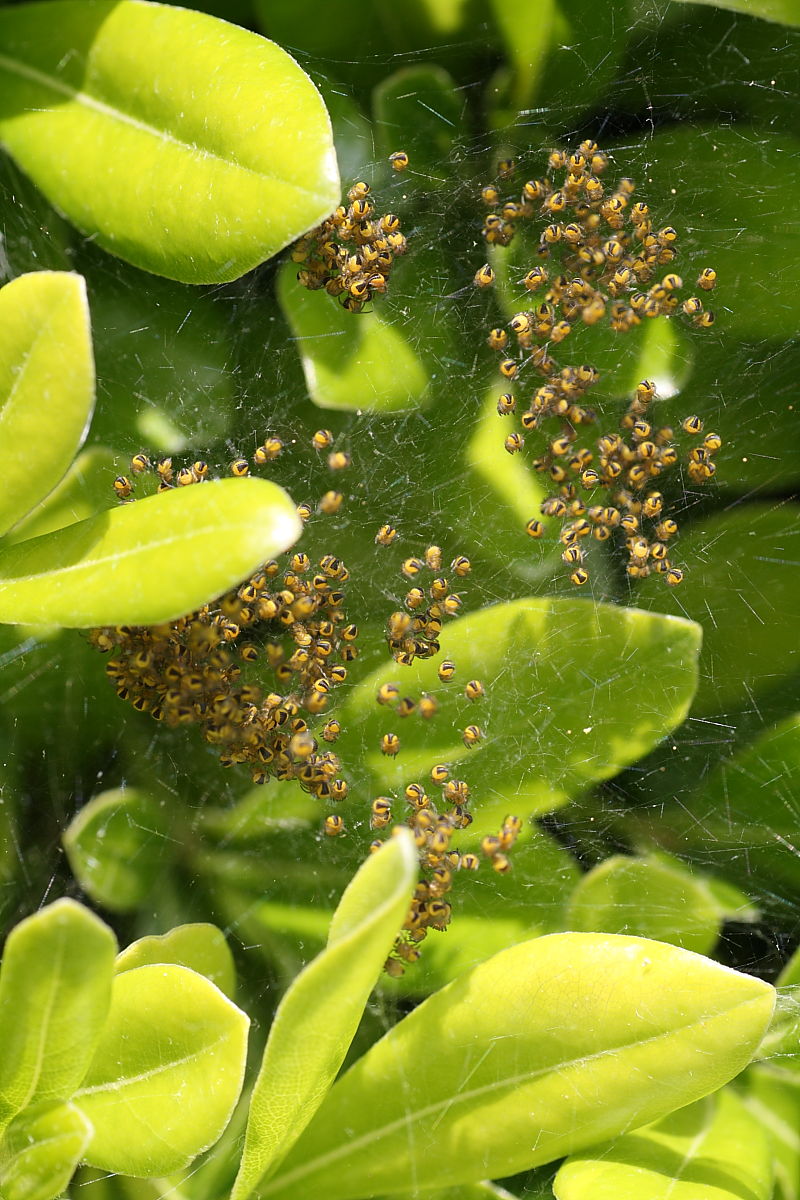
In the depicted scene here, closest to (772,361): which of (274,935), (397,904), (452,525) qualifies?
(452,525)

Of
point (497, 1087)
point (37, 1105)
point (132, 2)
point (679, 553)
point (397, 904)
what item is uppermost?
point (132, 2)

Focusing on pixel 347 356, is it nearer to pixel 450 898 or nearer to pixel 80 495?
pixel 80 495

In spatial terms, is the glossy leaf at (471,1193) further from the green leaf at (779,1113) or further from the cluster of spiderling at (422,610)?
the cluster of spiderling at (422,610)

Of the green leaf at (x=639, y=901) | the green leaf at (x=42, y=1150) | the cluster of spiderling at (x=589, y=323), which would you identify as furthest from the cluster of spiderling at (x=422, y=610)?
the green leaf at (x=42, y=1150)

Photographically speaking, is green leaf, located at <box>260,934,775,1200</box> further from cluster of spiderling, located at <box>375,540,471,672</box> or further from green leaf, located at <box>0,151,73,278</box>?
green leaf, located at <box>0,151,73,278</box>

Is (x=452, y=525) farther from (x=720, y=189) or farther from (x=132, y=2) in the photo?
(x=132, y=2)

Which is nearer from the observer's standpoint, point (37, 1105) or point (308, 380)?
point (37, 1105)
